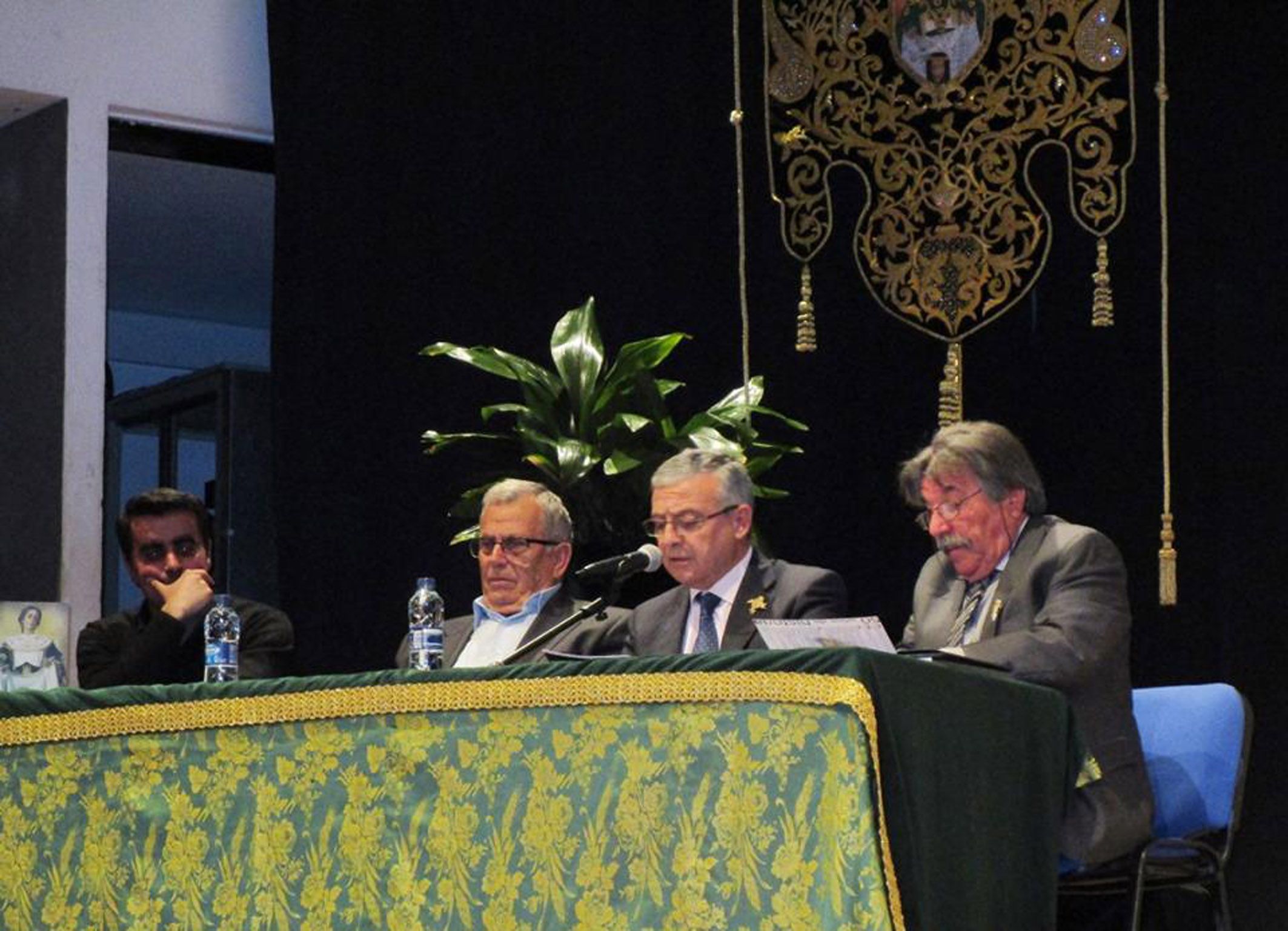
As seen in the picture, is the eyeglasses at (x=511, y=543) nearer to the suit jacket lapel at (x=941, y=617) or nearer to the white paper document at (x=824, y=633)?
the suit jacket lapel at (x=941, y=617)

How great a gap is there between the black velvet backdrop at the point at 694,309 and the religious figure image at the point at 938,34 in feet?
1.03

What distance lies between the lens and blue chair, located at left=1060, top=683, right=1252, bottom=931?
3.41m

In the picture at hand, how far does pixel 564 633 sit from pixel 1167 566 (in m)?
1.40

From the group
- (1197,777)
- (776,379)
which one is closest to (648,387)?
(776,379)

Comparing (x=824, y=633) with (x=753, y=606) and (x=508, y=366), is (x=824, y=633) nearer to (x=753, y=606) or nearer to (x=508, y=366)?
(x=753, y=606)

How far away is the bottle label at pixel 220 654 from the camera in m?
3.50

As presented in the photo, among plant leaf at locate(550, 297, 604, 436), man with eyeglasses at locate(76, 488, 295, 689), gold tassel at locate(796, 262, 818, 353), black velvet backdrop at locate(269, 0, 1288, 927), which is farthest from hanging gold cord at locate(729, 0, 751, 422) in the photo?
man with eyeglasses at locate(76, 488, 295, 689)

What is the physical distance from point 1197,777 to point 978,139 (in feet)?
6.61

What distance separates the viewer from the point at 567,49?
5.34 meters

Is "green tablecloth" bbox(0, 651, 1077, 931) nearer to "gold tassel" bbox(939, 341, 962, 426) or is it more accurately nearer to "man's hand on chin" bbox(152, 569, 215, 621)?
"man's hand on chin" bbox(152, 569, 215, 621)

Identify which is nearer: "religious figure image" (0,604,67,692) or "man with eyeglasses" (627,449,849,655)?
"religious figure image" (0,604,67,692)

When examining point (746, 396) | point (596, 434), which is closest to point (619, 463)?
point (596, 434)

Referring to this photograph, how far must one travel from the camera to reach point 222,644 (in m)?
3.54

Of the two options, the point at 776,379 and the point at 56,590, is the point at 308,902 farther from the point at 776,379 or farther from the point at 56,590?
the point at 776,379
